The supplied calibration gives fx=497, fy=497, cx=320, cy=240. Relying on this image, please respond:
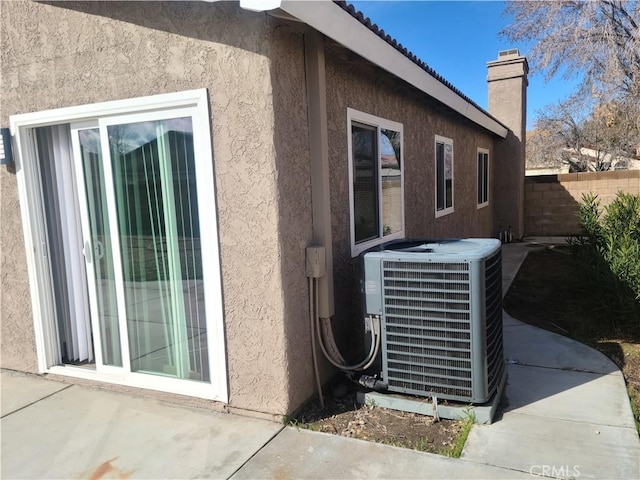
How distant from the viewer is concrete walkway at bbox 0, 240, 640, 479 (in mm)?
3152

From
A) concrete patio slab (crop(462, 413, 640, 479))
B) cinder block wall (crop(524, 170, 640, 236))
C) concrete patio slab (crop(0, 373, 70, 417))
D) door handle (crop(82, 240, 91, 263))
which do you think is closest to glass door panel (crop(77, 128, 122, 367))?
door handle (crop(82, 240, 91, 263))

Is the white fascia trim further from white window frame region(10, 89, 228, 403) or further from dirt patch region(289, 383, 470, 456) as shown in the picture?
dirt patch region(289, 383, 470, 456)

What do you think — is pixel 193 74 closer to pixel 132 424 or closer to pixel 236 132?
pixel 236 132

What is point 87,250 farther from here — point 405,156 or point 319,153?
point 405,156

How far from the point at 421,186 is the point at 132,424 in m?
4.76


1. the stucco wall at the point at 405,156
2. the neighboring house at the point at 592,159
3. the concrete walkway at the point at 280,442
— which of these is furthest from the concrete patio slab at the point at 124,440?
the neighboring house at the point at 592,159

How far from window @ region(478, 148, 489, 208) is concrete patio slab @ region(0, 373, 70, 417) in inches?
393

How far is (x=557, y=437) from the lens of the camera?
3469 millimetres

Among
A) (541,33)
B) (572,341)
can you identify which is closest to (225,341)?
(572,341)

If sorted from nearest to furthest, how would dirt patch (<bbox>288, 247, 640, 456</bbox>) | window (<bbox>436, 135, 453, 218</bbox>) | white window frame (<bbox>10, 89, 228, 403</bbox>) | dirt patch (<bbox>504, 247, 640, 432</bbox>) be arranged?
dirt patch (<bbox>288, 247, 640, 456</bbox>)
white window frame (<bbox>10, 89, 228, 403</bbox>)
dirt patch (<bbox>504, 247, 640, 432</bbox>)
window (<bbox>436, 135, 453, 218</bbox>)

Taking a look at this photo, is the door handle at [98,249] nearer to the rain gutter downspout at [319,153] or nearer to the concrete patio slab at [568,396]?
the rain gutter downspout at [319,153]

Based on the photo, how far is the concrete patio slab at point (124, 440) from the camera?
128 inches

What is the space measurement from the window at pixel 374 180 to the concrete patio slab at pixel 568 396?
1888 mm
